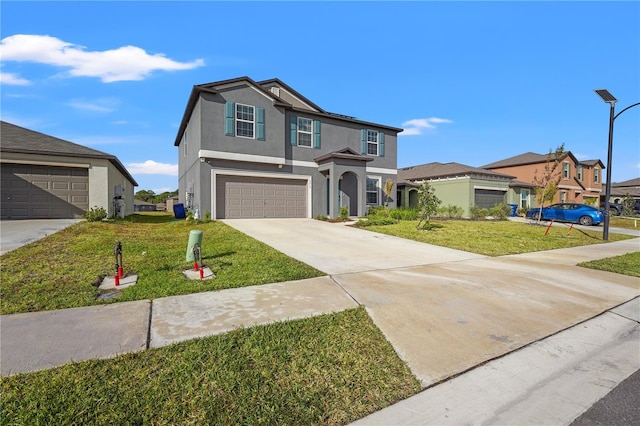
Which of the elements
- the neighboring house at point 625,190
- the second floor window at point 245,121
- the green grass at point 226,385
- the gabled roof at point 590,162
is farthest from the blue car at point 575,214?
the neighboring house at point 625,190

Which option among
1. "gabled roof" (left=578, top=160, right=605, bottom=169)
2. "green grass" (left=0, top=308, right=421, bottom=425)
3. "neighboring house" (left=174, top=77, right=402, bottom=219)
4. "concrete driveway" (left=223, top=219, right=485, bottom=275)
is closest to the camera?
"green grass" (left=0, top=308, right=421, bottom=425)

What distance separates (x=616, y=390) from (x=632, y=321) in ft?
7.75

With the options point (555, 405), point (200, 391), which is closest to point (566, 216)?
point (555, 405)

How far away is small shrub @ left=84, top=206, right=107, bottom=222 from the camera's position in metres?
12.8

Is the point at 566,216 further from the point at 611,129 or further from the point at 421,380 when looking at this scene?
the point at 421,380

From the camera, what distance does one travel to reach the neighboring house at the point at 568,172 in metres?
30.3

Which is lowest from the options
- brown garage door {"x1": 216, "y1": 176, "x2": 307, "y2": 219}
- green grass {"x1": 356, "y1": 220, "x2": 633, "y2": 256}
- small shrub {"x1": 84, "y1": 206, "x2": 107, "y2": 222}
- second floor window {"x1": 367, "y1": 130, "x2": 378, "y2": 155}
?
green grass {"x1": 356, "y1": 220, "x2": 633, "y2": 256}

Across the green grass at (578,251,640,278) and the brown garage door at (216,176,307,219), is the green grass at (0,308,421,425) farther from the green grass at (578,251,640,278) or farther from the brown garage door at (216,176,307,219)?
the brown garage door at (216,176,307,219)

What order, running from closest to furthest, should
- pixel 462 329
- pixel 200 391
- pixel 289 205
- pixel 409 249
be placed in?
pixel 200 391 → pixel 462 329 → pixel 409 249 → pixel 289 205

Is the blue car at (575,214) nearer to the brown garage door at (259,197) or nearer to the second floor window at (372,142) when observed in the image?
the second floor window at (372,142)

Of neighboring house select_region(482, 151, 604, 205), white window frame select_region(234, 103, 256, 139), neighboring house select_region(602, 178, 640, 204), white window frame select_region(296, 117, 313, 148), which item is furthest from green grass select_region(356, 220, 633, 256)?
neighboring house select_region(602, 178, 640, 204)

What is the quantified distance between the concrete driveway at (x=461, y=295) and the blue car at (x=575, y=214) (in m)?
13.3

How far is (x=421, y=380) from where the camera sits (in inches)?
102

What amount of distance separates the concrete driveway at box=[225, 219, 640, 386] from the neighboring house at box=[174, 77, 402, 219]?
8.32m
